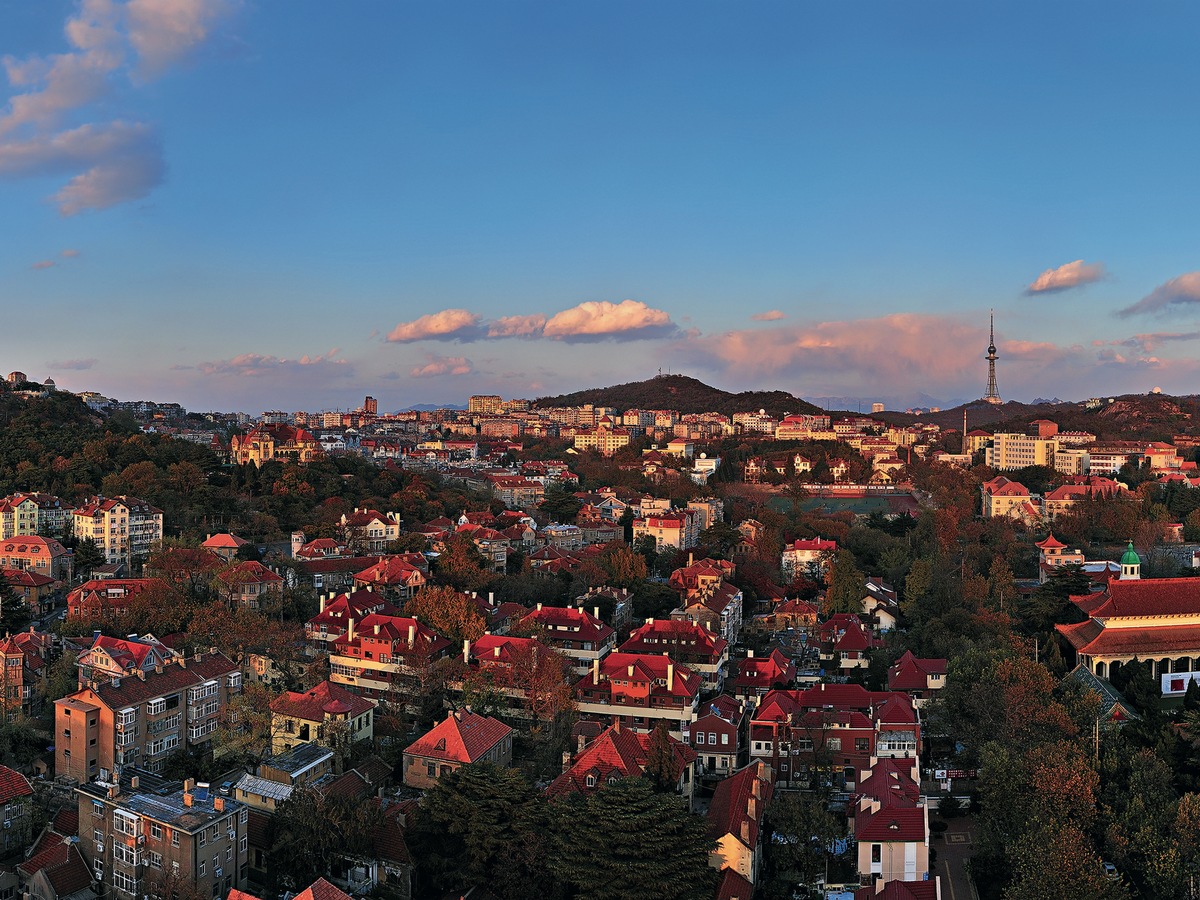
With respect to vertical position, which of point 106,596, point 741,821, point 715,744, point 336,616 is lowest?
point 715,744

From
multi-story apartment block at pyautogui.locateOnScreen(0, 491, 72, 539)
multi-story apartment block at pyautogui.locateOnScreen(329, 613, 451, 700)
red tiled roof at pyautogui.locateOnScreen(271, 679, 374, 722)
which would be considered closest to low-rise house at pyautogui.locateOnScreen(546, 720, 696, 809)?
red tiled roof at pyautogui.locateOnScreen(271, 679, 374, 722)

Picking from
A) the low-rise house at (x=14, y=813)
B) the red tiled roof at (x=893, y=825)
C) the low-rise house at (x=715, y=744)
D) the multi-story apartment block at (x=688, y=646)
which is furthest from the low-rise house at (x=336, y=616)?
the red tiled roof at (x=893, y=825)

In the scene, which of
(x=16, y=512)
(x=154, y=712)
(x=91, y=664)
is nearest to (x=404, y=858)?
(x=154, y=712)

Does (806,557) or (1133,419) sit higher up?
(1133,419)

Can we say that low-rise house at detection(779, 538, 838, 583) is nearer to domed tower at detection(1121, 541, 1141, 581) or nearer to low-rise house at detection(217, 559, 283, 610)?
domed tower at detection(1121, 541, 1141, 581)

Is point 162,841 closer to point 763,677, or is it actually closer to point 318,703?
point 318,703

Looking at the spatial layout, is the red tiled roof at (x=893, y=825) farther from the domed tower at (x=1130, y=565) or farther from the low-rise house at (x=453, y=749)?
the domed tower at (x=1130, y=565)

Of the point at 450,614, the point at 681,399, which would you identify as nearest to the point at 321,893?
the point at 450,614
